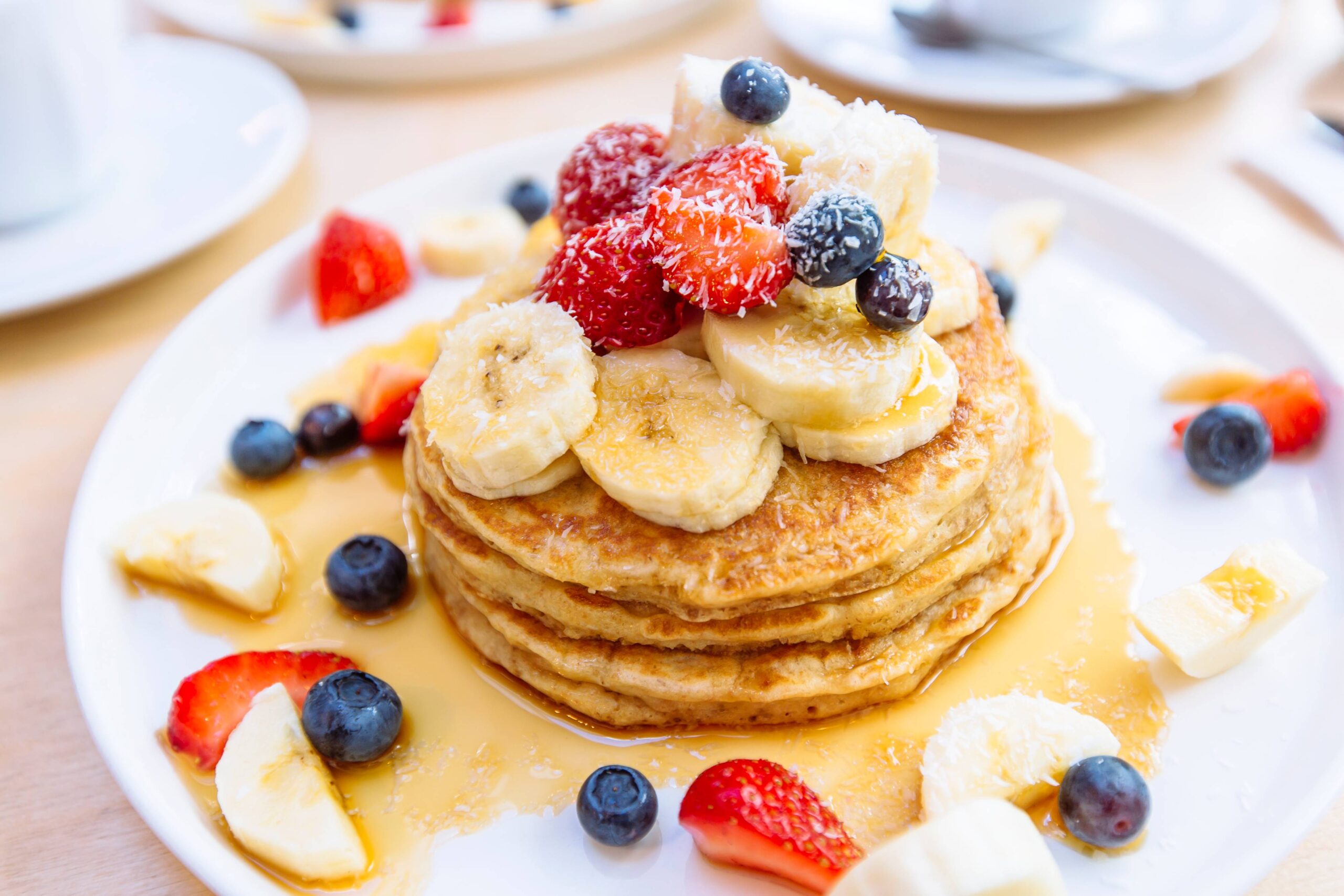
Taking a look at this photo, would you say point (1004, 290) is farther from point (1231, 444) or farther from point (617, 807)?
point (617, 807)

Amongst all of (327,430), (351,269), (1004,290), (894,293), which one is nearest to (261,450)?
(327,430)

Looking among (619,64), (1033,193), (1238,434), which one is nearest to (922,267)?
(1238,434)

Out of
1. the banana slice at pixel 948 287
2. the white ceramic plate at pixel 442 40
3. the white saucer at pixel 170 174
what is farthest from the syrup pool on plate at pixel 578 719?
the white ceramic plate at pixel 442 40

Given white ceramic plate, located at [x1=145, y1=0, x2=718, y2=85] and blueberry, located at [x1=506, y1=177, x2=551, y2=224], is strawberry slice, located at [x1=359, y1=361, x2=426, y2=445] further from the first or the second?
white ceramic plate, located at [x1=145, y1=0, x2=718, y2=85]

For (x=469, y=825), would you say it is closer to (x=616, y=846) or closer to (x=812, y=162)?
(x=616, y=846)

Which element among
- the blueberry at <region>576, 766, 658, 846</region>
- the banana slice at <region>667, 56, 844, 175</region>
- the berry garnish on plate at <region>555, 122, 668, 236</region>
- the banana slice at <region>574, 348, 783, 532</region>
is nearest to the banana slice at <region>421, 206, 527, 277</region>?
the berry garnish on plate at <region>555, 122, 668, 236</region>

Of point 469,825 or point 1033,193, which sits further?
point 1033,193
